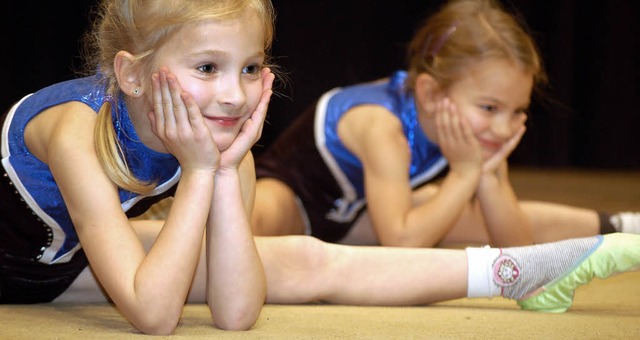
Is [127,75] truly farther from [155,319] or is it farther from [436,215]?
[436,215]

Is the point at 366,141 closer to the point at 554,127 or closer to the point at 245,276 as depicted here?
the point at 245,276

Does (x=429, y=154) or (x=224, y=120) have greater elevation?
(x=224, y=120)

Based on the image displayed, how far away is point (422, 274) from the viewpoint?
150 cm

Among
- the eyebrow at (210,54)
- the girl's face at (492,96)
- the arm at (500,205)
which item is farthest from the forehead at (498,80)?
the eyebrow at (210,54)

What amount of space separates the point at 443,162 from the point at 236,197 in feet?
3.11

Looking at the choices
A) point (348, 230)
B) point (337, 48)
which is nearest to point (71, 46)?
point (337, 48)

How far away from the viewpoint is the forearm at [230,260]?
1281mm

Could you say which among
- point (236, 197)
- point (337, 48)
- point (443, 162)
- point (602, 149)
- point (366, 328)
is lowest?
point (602, 149)

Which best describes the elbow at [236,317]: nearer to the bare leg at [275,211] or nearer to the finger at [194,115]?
the finger at [194,115]

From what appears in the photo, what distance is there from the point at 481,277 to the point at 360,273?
193mm

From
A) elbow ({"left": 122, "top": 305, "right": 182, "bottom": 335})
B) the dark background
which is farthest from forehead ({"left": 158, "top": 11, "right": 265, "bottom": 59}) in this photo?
the dark background

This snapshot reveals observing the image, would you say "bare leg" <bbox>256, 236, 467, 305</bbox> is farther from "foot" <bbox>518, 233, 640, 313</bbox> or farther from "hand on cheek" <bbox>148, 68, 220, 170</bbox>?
"hand on cheek" <bbox>148, 68, 220, 170</bbox>

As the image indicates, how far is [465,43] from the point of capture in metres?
2.00

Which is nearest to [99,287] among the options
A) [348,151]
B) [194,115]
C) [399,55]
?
[194,115]
